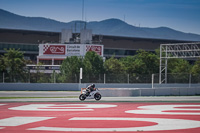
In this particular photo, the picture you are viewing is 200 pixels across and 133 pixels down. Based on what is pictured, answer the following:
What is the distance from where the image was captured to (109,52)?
101188 millimetres

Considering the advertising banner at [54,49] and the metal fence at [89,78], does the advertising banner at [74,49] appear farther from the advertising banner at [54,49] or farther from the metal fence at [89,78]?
the metal fence at [89,78]

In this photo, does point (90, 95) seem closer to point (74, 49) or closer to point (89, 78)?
point (89, 78)

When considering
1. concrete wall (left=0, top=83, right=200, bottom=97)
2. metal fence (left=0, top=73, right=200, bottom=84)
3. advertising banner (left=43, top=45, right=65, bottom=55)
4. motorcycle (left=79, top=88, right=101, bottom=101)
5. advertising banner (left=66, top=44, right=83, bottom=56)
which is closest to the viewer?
motorcycle (left=79, top=88, right=101, bottom=101)

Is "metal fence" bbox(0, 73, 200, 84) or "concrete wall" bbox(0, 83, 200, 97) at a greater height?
"metal fence" bbox(0, 73, 200, 84)

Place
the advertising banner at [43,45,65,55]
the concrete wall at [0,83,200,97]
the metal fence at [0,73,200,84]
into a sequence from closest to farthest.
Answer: the concrete wall at [0,83,200,97], the metal fence at [0,73,200,84], the advertising banner at [43,45,65,55]

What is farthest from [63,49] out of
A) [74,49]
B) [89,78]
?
[89,78]

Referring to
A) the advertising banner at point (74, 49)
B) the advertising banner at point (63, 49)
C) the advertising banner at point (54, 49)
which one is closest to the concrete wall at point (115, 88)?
the advertising banner at point (63, 49)

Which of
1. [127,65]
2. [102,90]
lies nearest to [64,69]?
[127,65]

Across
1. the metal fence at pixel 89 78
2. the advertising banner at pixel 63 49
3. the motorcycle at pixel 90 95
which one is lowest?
the motorcycle at pixel 90 95

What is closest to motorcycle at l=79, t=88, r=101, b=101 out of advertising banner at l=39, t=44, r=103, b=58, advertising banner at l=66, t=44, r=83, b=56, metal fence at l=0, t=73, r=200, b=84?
metal fence at l=0, t=73, r=200, b=84

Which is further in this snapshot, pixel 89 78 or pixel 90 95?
pixel 89 78

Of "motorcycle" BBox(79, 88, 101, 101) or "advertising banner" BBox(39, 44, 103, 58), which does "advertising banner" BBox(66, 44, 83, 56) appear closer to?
"advertising banner" BBox(39, 44, 103, 58)

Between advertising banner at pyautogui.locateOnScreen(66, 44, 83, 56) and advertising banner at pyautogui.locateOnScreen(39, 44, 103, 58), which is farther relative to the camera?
advertising banner at pyautogui.locateOnScreen(66, 44, 83, 56)

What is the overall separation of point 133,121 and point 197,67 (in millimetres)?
60130
